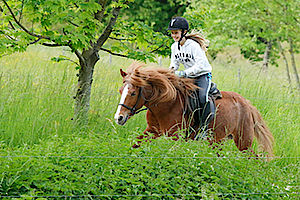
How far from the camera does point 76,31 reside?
621 centimetres

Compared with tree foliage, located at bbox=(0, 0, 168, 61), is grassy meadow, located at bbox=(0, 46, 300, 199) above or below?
below

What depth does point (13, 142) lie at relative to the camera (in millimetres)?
6316

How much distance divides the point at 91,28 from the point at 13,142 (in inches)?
92.5

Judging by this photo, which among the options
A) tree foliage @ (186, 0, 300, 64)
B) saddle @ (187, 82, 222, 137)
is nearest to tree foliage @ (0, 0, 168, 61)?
saddle @ (187, 82, 222, 137)

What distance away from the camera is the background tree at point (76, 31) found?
19.3 feet

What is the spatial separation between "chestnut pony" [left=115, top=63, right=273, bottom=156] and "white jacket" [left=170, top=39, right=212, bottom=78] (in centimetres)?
19

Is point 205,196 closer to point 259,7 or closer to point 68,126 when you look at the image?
point 68,126

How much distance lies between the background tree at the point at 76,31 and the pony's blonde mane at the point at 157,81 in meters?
1.22

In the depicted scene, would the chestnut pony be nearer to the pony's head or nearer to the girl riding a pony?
the pony's head

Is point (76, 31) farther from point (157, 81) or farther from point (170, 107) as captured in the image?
point (170, 107)

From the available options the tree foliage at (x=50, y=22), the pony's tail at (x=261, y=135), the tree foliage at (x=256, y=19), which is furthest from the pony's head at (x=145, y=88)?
the tree foliage at (x=256, y=19)

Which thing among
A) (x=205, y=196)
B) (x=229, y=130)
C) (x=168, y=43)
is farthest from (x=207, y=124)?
(x=168, y=43)

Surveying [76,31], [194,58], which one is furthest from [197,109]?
[76,31]

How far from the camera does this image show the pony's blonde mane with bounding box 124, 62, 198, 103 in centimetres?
519
